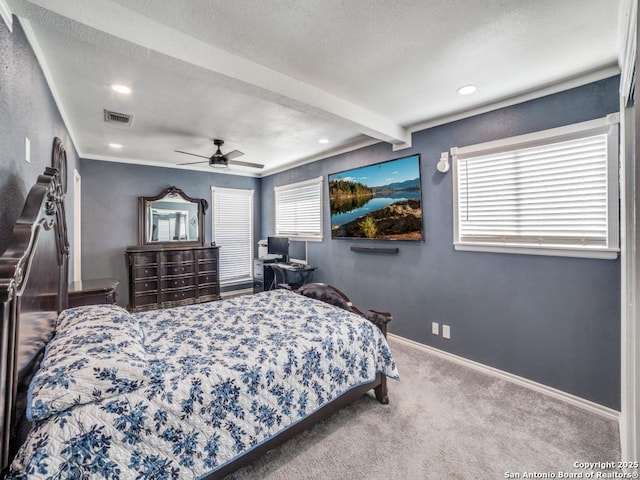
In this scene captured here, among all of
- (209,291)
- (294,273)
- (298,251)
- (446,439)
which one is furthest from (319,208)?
(446,439)

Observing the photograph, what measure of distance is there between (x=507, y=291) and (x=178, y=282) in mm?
4699

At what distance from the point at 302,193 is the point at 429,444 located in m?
4.04

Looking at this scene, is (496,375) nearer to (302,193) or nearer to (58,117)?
(302,193)

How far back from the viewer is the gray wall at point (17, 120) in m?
1.36

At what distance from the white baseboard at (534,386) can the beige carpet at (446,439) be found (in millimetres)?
59

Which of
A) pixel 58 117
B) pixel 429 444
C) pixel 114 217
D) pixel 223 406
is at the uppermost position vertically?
pixel 58 117

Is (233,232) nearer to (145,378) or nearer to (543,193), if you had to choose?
(145,378)

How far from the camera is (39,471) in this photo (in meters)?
1.04

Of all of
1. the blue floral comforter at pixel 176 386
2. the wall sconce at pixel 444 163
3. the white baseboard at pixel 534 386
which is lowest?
the white baseboard at pixel 534 386

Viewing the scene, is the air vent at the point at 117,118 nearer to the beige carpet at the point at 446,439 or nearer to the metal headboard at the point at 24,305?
the metal headboard at the point at 24,305

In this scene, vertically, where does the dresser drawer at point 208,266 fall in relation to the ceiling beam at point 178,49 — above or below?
below

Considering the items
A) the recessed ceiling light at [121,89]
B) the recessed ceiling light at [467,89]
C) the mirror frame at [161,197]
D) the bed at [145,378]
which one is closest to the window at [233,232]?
the mirror frame at [161,197]

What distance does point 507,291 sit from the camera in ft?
8.99

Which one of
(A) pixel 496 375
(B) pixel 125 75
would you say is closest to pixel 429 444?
(A) pixel 496 375
